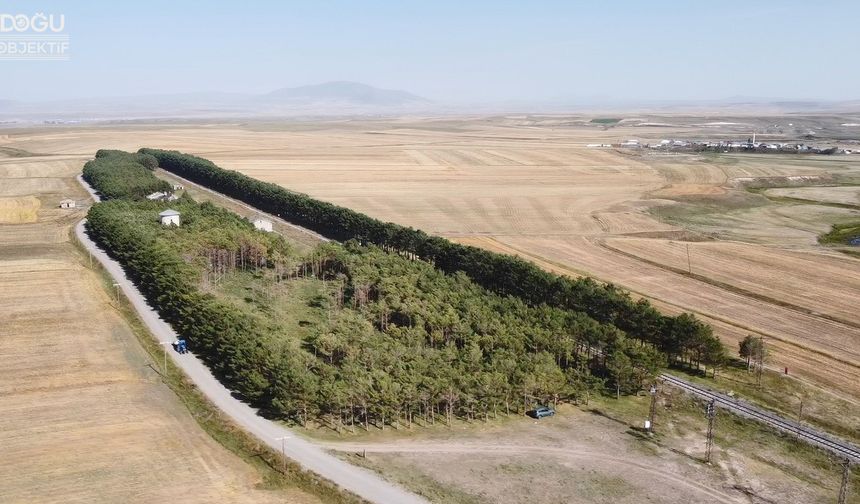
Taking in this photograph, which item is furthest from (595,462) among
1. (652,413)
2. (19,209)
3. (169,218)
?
Answer: (19,209)

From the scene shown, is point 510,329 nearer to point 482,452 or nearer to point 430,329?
point 430,329

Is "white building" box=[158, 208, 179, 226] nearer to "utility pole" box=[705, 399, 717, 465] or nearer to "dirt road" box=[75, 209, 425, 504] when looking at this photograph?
"dirt road" box=[75, 209, 425, 504]

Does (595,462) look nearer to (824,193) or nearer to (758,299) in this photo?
(758,299)

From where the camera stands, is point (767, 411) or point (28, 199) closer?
point (767, 411)

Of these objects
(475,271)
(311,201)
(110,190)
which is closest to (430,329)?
(475,271)

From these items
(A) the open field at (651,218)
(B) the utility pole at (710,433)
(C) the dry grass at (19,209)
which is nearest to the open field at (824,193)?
(A) the open field at (651,218)

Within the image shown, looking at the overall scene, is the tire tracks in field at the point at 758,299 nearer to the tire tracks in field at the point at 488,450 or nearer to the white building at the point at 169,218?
the tire tracks in field at the point at 488,450
